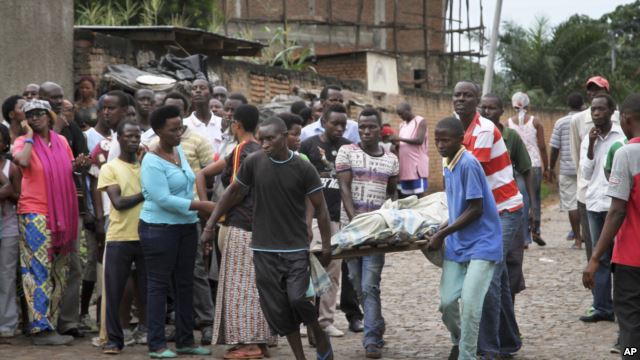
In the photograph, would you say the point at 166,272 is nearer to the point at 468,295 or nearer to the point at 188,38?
the point at 468,295

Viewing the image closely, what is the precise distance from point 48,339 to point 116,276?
36.9 inches

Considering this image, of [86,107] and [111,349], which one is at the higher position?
[86,107]

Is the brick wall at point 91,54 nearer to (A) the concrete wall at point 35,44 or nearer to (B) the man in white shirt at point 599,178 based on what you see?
(A) the concrete wall at point 35,44

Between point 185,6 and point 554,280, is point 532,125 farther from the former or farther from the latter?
point 185,6

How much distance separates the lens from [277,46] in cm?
2881

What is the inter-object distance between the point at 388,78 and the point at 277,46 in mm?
5507

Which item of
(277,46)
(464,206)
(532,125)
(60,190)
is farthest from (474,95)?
(277,46)

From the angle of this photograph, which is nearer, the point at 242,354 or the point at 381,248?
the point at 381,248

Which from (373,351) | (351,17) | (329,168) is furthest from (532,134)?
(351,17)

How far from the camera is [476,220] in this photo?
6.68m

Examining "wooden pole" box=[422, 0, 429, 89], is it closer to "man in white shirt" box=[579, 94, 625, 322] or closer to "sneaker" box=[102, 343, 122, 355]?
"man in white shirt" box=[579, 94, 625, 322]

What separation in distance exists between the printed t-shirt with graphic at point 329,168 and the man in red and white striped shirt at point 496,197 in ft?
5.19

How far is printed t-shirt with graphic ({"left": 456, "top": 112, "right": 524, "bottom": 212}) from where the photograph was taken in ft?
23.9

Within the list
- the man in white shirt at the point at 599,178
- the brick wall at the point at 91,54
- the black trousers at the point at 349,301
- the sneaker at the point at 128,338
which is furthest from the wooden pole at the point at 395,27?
the sneaker at the point at 128,338
